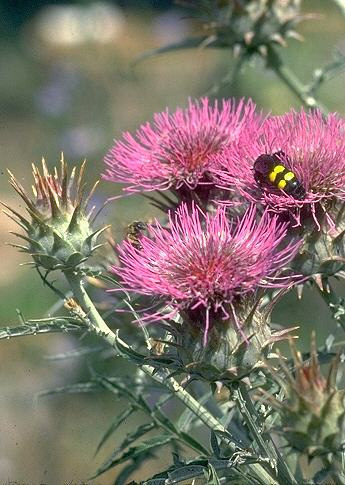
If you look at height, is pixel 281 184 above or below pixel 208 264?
above

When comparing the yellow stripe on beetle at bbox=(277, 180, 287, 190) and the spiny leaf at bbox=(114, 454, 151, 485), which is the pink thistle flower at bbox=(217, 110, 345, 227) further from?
the spiny leaf at bbox=(114, 454, 151, 485)

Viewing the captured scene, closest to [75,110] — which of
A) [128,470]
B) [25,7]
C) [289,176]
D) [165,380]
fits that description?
[25,7]

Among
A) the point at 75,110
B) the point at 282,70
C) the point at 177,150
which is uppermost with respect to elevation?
the point at 75,110

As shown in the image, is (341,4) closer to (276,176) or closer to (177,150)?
(177,150)

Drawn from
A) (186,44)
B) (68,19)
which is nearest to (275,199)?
(186,44)

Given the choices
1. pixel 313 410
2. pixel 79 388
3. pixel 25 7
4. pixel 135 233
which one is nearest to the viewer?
pixel 313 410

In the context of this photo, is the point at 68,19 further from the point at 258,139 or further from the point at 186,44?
the point at 258,139

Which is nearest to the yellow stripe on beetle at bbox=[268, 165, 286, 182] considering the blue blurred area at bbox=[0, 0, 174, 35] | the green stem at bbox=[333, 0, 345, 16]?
the green stem at bbox=[333, 0, 345, 16]
